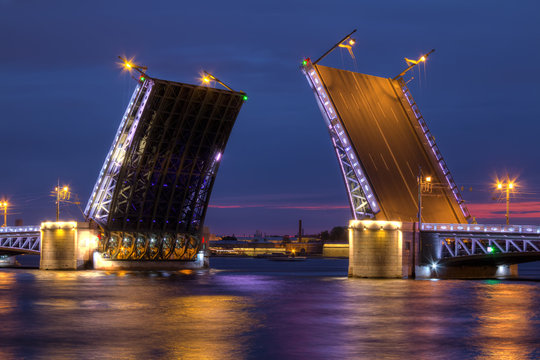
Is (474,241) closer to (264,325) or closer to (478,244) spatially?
(478,244)

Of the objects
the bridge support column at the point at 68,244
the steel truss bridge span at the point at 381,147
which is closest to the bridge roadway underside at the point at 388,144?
the steel truss bridge span at the point at 381,147

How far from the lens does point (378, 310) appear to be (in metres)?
30.5

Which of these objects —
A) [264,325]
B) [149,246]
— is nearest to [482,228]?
[149,246]

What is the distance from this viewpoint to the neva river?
744 inches

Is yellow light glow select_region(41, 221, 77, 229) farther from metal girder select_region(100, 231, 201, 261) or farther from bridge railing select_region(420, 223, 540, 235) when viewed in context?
bridge railing select_region(420, 223, 540, 235)

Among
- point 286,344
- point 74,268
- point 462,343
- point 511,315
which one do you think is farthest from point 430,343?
point 74,268

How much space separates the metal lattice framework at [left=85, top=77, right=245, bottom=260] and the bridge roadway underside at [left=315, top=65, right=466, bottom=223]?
7.63m

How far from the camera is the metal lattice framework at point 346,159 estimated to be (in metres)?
56.2

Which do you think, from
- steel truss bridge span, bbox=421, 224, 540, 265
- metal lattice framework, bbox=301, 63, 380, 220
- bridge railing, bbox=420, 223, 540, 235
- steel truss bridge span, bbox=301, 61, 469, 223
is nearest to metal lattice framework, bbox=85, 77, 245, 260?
metal lattice framework, bbox=301, 63, 380, 220

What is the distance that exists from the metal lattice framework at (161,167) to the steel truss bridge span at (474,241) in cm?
1695

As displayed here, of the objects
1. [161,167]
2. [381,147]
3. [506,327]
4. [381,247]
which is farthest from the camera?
[161,167]

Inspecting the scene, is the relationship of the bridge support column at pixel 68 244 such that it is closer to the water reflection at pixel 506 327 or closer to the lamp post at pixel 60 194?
the lamp post at pixel 60 194

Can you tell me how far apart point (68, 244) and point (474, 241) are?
32382mm

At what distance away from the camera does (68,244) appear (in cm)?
6681
